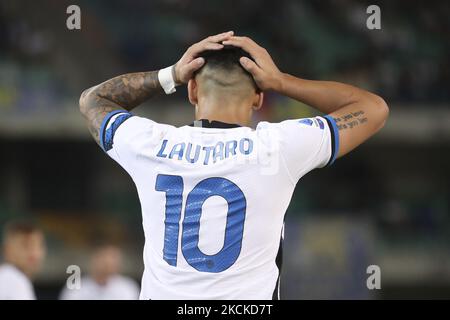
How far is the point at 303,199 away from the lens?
1717cm

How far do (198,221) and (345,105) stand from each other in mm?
807

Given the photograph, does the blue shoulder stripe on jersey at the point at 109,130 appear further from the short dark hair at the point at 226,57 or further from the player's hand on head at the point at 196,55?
the short dark hair at the point at 226,57

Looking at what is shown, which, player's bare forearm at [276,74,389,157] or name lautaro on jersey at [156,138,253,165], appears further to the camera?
player's bare forearm at [276,74,389,157]

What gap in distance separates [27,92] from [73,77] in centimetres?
111

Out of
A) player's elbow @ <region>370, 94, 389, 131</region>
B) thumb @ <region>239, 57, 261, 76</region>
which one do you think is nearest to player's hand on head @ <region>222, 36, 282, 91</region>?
thumb @ <region>239, 57, 261, 76</region>

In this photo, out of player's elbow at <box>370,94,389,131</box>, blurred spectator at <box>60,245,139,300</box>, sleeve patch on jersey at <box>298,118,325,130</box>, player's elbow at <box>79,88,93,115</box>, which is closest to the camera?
sleeve patch on jersey at <box>298,118,325,130</box>

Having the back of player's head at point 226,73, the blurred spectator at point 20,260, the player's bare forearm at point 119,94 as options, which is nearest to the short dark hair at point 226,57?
the back of player's head at point 226,73

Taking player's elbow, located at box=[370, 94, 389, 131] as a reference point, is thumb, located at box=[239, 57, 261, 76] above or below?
above

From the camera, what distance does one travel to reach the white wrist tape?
3.54 meters

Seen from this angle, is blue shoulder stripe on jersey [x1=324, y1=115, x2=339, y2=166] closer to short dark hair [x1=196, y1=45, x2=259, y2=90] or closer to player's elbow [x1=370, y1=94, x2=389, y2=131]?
player's elbow [x1=370, y1=94, x2=389, y2=131]

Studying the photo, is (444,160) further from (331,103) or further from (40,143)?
(331,103)

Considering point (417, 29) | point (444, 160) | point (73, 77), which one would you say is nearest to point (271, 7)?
point (417, 29)

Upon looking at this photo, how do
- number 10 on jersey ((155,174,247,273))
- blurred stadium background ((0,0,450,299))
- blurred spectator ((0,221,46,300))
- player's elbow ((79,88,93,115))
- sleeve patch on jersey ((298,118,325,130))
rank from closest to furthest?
number 10 on jersey ((155,174,247,273)) → sleeve patch on jersey ((298,118,325,130)) → player's elbow ((79,88,93,115)) → blurred spectator ((0,221,46,300)) → blurred stadium background ((0,0,450,299))
